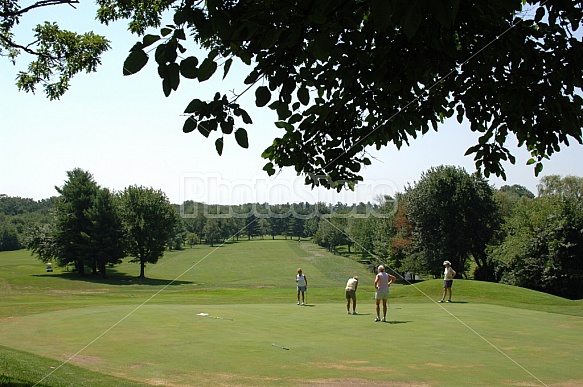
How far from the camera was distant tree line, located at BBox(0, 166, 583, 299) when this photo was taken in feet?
141

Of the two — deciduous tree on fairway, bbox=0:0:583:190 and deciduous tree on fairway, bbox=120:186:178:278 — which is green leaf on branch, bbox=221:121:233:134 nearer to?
deciduous tree on fairway, bbox=0:0:583:190

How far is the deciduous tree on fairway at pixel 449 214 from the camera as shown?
5138cm

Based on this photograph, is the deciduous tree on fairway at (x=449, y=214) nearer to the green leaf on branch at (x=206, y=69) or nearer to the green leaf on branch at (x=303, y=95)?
the green leaf on branch at (x=303, y=95)

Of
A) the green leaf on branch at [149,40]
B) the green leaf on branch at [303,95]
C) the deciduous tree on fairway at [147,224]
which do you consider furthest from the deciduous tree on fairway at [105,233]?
the green leaf on branch at [149,40]

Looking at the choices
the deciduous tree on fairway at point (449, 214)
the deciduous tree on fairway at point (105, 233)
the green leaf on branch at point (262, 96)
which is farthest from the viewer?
the deciduous tree on fairway at point (105, 233)

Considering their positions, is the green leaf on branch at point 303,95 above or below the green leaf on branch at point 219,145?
above

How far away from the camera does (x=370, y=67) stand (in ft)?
18.6

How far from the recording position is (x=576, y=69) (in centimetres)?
575

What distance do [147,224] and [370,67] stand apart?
61.6 metres

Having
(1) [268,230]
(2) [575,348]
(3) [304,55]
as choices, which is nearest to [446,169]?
(1) [268,230]

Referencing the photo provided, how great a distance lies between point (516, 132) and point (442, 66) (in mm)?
1617

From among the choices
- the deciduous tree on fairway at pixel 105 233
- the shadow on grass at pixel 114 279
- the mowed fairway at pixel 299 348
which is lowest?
the shadow on grass at pixel 114 279

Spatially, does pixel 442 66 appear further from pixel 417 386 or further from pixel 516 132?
pixel 417 386

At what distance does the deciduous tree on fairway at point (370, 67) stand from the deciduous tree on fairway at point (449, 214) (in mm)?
45588
